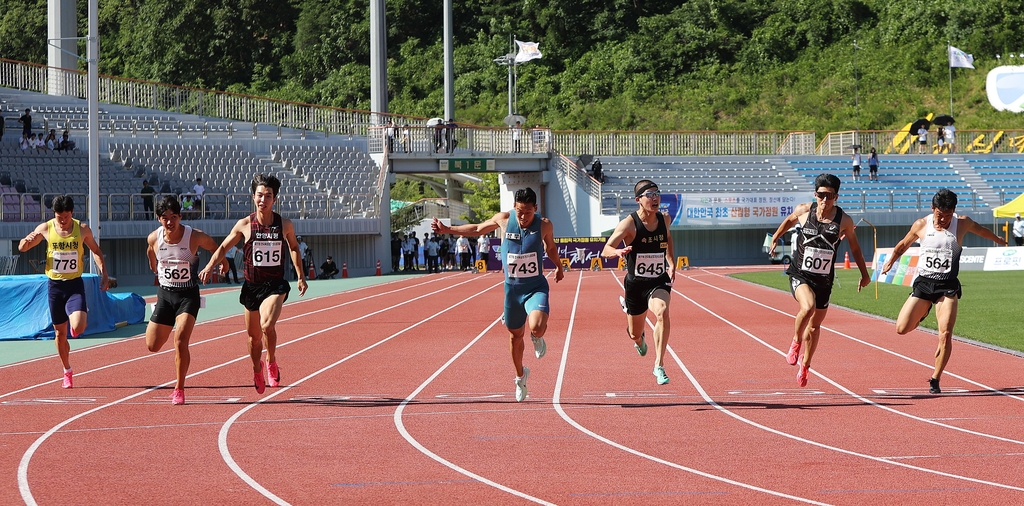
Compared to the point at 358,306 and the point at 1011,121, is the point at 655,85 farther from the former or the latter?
the point at 358,306

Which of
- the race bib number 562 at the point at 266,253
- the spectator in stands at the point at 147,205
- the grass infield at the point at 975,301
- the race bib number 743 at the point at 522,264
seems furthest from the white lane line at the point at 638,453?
the spectator in stands at the point at 147,205

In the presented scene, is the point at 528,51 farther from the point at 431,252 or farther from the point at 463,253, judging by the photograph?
the point at 431,252

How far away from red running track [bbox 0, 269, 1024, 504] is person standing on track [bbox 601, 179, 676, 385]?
698 millimetres

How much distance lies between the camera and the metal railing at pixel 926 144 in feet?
168

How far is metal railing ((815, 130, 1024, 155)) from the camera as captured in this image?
5109 centimetres

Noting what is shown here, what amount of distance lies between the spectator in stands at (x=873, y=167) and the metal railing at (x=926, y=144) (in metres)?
2.03

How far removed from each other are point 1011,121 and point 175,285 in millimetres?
55029

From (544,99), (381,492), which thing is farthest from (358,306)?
(544,99)

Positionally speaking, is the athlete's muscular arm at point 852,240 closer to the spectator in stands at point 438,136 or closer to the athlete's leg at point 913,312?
the athlete's leg at point 913,312

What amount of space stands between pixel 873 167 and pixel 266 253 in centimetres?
4148

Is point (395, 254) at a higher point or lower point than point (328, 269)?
higher

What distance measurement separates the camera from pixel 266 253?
10.5 meters

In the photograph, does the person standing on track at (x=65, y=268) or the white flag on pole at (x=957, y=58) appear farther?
the white flag on pole at (x=957, y=58)

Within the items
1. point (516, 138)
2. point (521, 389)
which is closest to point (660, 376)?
point (521, 389)
